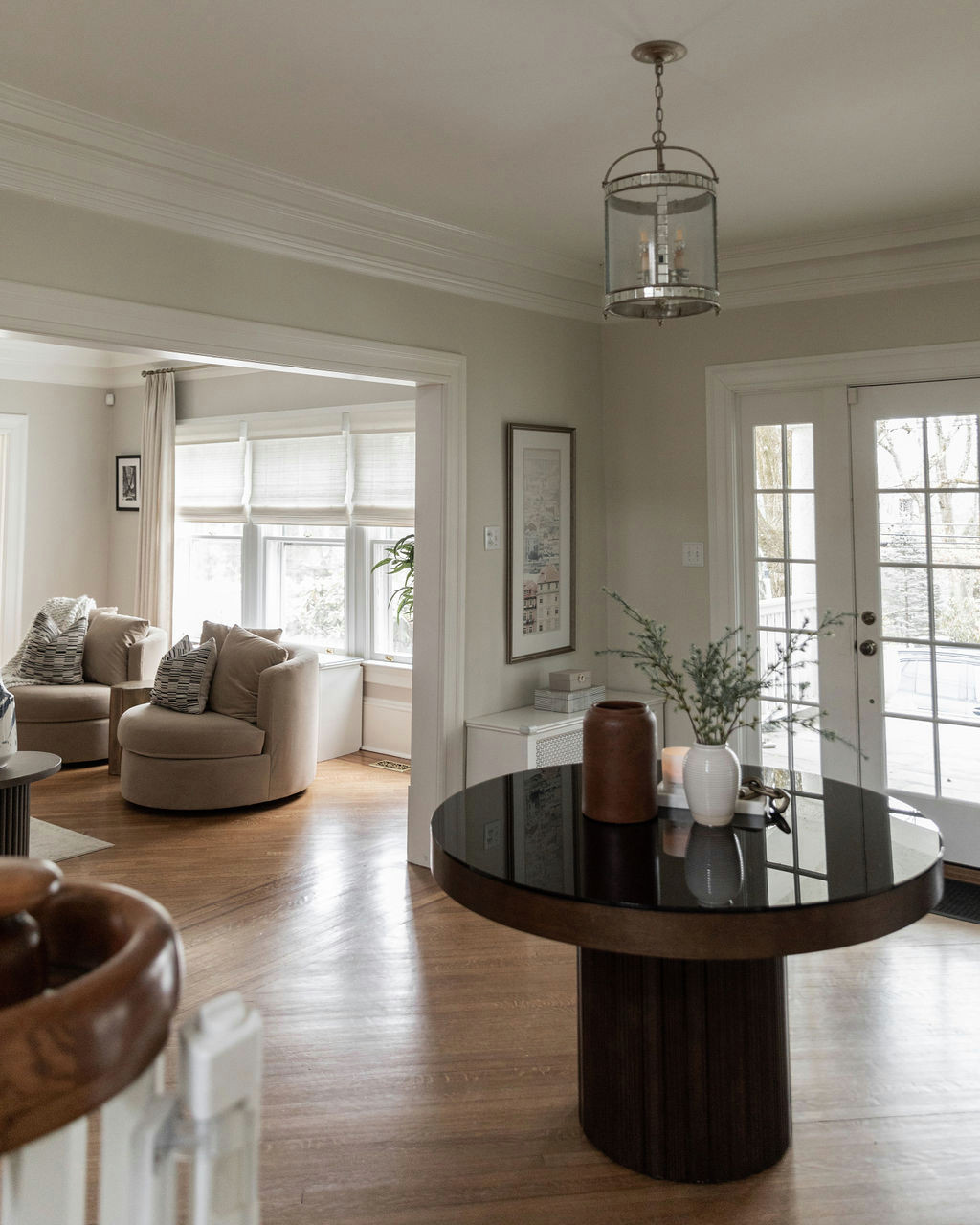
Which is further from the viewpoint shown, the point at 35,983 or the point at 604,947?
the point at 604,947

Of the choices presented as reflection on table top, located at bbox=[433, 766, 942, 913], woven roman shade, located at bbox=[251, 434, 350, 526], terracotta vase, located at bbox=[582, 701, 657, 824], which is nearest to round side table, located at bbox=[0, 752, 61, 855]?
reflection on table top, located at bbox=[433, 766, 942, 913]

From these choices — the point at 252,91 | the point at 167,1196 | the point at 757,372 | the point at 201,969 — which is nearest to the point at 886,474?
the point at 757,372

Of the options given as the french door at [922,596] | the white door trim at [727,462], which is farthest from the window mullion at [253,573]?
the french door at [922,596]

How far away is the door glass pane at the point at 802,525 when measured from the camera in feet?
15.1

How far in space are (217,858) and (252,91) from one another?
320cm

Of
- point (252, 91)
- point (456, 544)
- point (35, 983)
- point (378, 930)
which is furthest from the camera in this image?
point (456, 544)

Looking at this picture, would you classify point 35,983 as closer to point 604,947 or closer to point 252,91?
point 604,947

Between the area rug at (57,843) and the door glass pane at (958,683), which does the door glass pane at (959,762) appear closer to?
the door glass pane at (958,683)

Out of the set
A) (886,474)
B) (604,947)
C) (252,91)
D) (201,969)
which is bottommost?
(201,969)

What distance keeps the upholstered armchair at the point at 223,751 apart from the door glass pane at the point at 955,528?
10.9 ft

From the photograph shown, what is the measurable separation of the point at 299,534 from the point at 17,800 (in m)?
3.54

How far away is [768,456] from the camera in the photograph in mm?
4754

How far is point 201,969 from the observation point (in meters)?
3.33

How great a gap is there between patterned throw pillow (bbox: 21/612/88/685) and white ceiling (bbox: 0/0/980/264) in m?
4.00
